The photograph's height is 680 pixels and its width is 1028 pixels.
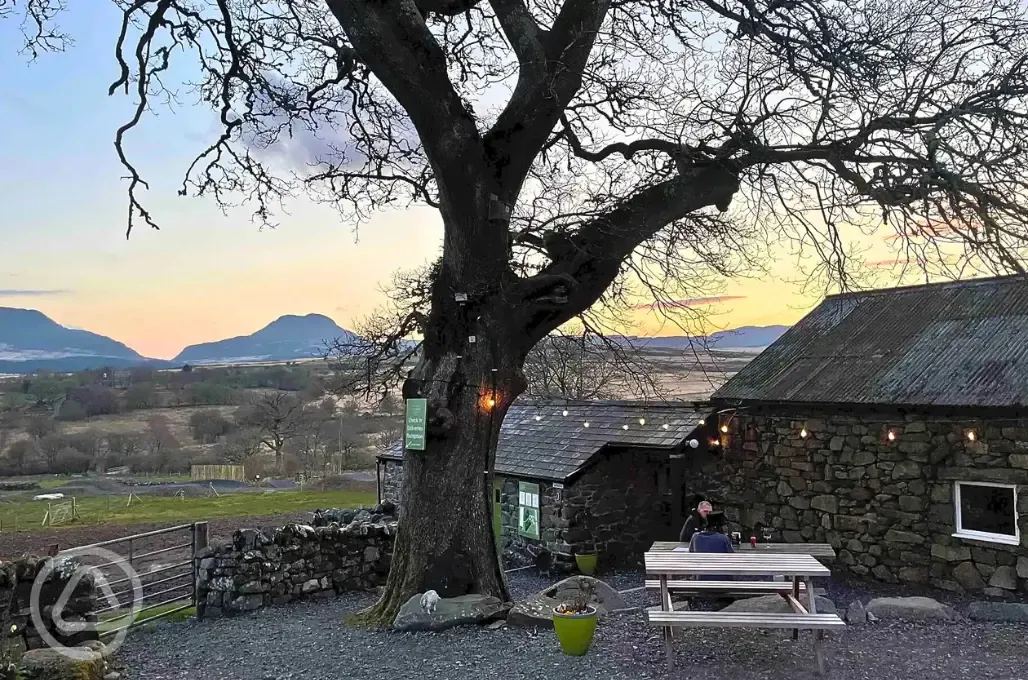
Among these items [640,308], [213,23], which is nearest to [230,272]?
[213,23]

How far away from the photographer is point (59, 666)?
20.2ft

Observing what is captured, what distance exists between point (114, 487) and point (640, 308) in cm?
3113

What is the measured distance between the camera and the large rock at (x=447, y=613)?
25.2 ft

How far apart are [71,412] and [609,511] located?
1713 inches

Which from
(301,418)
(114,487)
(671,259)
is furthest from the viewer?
(301,418)

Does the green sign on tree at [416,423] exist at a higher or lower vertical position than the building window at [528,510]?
higher

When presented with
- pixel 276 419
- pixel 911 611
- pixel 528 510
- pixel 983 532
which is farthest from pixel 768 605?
pixel 276 419

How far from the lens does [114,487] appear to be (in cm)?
3391

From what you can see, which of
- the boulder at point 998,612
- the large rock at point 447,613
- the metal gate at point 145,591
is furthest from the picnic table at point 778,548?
the metal gate at point 145,591

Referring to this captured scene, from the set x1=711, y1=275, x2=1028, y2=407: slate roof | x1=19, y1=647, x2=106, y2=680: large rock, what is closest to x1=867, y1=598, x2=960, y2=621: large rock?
x1=711, y1=275, x2=1028, y2=407: slate roof

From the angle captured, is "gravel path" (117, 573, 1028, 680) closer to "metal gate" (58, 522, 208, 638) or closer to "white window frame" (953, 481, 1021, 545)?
"metal gate" (58, 522, 208, 638)

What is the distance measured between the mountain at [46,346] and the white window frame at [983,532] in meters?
75.0

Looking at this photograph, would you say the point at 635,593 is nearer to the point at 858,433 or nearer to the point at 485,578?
the point at 485,578

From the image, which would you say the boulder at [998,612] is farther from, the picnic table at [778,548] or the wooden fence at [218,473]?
the wooden fence at [218,473]
